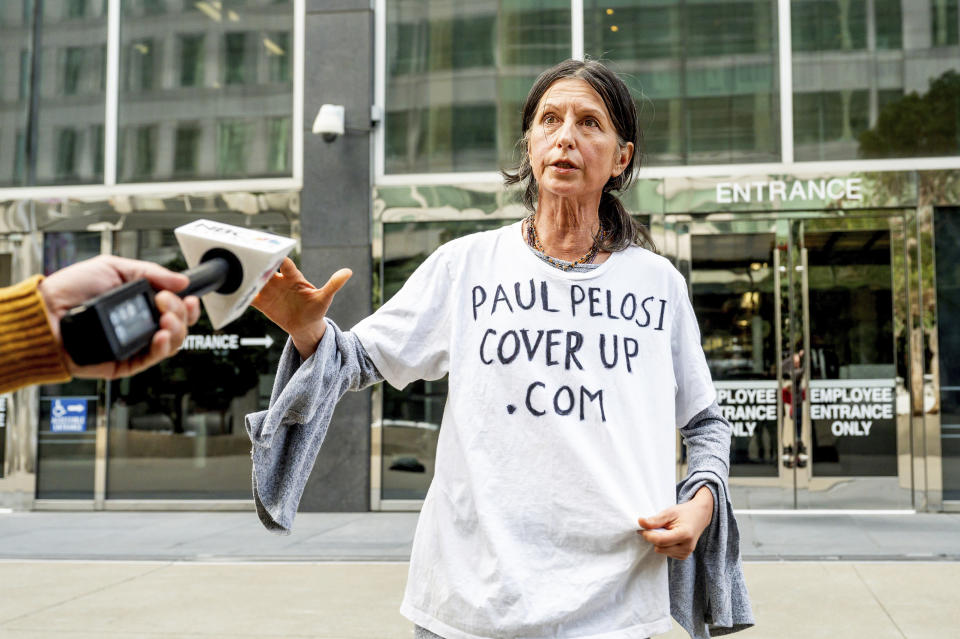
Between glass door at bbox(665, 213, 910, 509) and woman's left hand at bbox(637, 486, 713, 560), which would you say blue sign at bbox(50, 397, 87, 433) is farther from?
woman's left hand at bbox(637, 486, 713, 560)

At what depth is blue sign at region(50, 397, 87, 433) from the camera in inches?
399

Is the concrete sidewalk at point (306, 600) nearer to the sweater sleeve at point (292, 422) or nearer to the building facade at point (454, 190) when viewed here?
the building facade at point (454, 190)

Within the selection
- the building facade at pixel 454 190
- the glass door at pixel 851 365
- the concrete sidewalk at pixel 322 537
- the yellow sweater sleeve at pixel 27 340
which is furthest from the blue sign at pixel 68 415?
the yellow sweater sleeve at pixel 27 340

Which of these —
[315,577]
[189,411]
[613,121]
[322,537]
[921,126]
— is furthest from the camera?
[189,411]

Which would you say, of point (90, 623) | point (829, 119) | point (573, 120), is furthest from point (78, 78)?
point (573, 120)

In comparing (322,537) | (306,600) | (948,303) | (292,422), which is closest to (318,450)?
(292,422)

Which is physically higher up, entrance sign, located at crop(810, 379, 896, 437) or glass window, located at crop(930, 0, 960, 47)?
glass window, located at crop(930, 0, 960, 47)

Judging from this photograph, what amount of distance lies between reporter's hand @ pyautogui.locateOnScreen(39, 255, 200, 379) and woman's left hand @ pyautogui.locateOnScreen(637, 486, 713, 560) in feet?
3.29

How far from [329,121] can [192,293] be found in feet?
28.3

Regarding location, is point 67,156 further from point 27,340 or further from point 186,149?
point 27,340

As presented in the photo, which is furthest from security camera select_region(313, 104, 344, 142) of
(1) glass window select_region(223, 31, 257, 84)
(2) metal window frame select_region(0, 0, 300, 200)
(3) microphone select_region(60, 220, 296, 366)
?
(3) microphone select_region(60, 220, 296, 366)

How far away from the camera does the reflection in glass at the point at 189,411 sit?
32.4ft

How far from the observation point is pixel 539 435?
185 cm

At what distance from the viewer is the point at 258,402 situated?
9.83 meters
